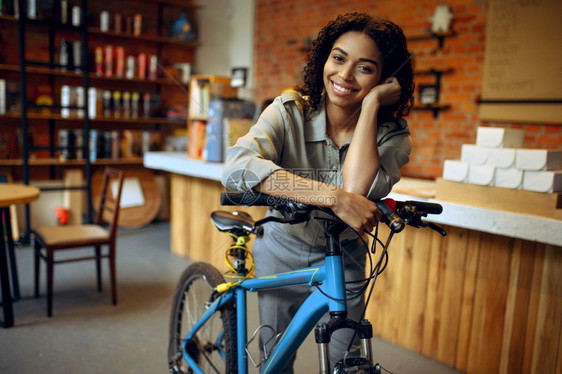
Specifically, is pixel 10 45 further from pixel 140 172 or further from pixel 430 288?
pixel 430 288

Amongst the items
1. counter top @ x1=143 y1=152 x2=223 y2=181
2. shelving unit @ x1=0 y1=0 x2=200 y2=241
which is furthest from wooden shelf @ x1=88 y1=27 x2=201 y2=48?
counter top @ x1=143 y1=152 x2=223 y2=181

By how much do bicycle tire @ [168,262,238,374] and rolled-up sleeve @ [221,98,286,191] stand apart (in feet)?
1.77

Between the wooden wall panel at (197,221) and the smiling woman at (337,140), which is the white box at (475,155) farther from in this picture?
the wooden wall panel at (197,221)

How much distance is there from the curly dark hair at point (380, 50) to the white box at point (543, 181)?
3.16 feet

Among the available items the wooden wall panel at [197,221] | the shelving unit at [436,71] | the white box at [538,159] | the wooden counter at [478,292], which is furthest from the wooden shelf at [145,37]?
the white box at [538,159]

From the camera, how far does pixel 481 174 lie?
207 centimetres

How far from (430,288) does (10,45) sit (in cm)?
437

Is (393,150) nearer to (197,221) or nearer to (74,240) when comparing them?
(74,240)

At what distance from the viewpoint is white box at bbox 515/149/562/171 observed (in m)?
1.88

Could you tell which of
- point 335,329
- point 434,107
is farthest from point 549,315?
point 434,107

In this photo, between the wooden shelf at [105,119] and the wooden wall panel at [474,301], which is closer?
the wooden wall panel at [474,301]

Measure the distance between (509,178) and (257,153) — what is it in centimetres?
137

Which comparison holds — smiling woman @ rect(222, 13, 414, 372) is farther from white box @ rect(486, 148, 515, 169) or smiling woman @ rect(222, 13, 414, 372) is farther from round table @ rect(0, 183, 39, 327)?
round table @ rect(0, 183, 39, 327)

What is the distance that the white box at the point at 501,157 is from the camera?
1978 mm
